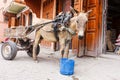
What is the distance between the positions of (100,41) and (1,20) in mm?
22196

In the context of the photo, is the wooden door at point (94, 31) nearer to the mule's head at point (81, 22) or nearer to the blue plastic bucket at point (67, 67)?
the mule's head at point (81, 22)

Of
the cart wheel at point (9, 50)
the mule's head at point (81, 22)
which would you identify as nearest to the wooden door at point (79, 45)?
the mule's head at point (81, 22)

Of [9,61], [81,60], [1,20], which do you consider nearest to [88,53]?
[81,60]

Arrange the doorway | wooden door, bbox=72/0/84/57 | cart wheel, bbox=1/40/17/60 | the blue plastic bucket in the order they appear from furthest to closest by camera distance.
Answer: the doorway, wooden door, bbox=72/0/84/57, cart wheel, bbox=1/40/17/60, the blue plastic bucket

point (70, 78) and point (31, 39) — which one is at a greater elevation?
point (31, 39)

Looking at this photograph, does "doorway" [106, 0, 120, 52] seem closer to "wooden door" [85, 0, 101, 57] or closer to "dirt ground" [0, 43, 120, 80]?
"wooden door" [85, 0, 101, 57]

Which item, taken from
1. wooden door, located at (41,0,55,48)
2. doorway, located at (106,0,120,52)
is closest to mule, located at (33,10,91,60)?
wooden door, located at (41,0,55,48)

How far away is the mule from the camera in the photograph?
5.66m

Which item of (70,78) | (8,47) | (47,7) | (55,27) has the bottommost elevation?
(70,78)

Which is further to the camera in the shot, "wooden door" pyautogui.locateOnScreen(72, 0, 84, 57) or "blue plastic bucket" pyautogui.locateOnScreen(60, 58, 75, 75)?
"wooden door" pyautogui.locateOnScreen(72, 0, 84, 57)

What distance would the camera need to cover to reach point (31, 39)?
7543 millimetres

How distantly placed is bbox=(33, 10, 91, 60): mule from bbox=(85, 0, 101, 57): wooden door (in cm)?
137

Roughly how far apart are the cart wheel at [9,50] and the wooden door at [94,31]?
8.77 feet

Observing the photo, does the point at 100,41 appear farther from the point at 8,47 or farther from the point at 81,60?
the point at 8,47
